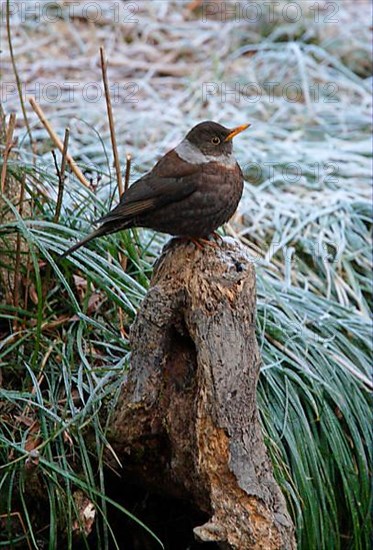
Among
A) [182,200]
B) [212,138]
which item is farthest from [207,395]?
[212,138]

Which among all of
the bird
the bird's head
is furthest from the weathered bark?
the bird's head

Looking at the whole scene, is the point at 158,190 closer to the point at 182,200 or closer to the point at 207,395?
the point at 182,200

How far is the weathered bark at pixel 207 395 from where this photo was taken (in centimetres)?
218

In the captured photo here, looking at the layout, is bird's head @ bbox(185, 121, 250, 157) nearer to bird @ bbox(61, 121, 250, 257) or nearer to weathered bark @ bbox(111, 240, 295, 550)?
bird @ bbox(61, 121, 250, 257)

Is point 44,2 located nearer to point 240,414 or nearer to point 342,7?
point 342,7

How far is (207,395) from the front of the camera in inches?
85.8

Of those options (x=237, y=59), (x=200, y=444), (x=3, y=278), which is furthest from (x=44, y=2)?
(x=200, y=444)

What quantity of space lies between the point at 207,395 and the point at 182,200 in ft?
1.53

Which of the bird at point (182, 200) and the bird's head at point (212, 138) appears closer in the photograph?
the bird at point (182, 200)

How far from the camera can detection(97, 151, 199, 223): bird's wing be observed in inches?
90.4

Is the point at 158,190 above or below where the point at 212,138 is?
below

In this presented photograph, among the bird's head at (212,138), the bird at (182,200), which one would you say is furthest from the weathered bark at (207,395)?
the bird's head at (212,138)

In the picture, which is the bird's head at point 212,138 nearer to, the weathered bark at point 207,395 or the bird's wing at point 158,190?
the bird's wing at point 158,190

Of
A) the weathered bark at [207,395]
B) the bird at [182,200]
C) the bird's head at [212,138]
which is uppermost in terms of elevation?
the bird's head at [212,138]
